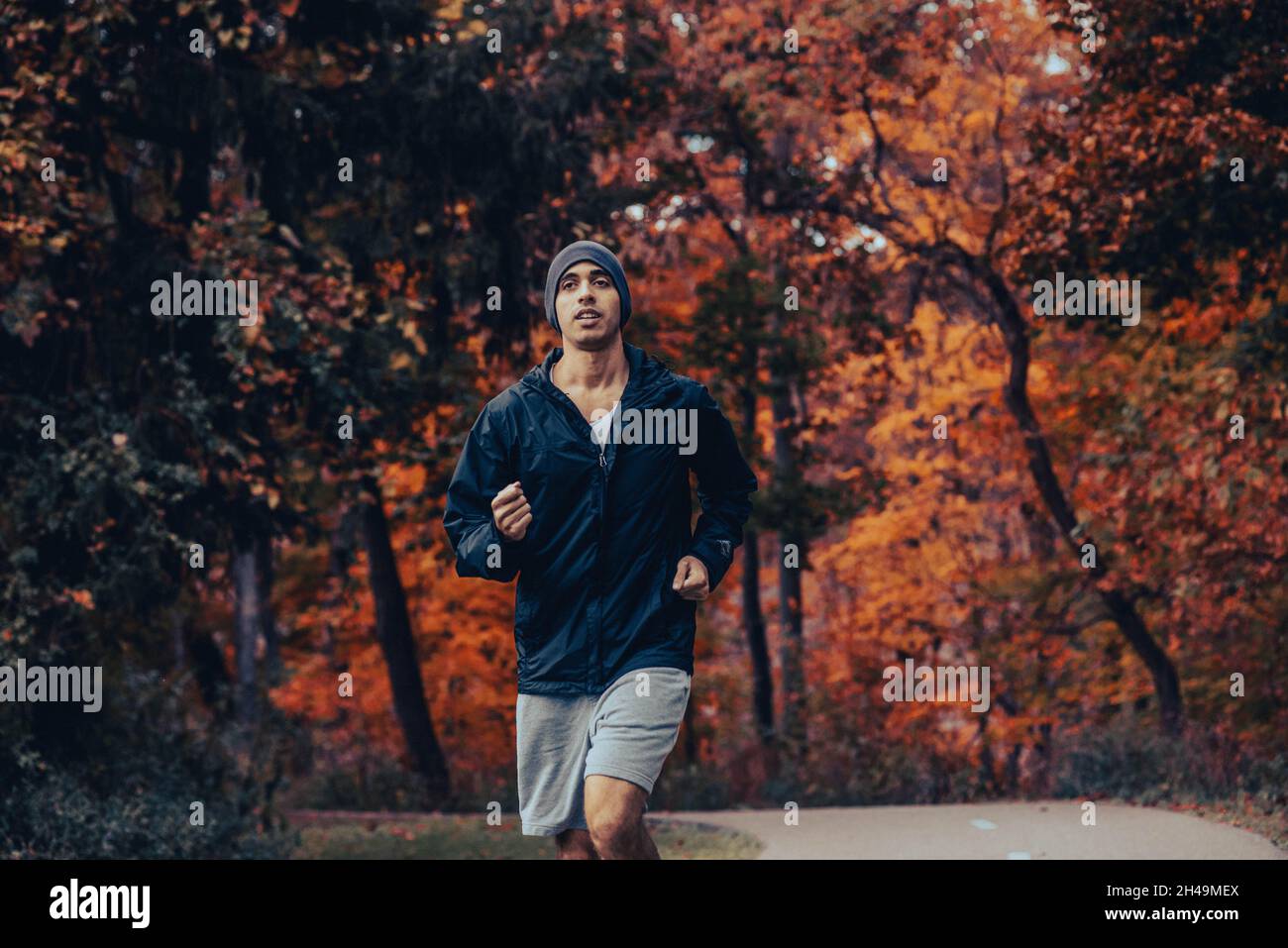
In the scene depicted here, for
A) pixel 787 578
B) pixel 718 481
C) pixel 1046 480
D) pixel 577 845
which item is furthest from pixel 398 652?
pixel 577 845

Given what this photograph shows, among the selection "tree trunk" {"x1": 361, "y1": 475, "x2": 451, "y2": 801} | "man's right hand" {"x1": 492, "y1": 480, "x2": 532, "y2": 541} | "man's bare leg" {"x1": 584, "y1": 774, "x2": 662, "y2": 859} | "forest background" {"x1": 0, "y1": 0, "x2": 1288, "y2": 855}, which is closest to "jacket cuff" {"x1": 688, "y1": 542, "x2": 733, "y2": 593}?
"man's right hand" {"x1": 492, "y1": 480, "x2": 532, "y2": 541}

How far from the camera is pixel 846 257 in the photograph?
725 inches

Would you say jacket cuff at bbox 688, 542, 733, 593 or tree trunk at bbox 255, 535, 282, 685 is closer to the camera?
jacket cuff at bbox 688, 542, 733, 593

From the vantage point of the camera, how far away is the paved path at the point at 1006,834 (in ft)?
33.0

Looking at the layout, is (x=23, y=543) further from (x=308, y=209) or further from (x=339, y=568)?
(x=339, y=568)

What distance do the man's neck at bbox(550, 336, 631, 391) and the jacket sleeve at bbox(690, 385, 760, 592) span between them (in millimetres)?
292

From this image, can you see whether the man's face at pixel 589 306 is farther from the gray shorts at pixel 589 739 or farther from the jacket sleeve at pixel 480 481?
the gray shorts at pixel 589 739

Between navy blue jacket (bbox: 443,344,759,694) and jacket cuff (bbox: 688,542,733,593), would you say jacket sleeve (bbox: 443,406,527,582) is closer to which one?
navy blue jacket (bbox: 443,344,759,694)

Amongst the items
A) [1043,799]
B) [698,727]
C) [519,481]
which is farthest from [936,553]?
[519,481]

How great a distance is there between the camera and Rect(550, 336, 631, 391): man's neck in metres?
5.40

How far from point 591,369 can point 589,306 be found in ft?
0.70

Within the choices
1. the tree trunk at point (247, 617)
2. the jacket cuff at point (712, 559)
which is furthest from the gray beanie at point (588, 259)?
the tree trunk at point (247, 617)

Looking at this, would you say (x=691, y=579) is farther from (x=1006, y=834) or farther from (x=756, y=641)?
(x=756, y=641)
